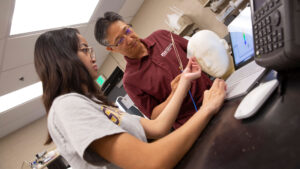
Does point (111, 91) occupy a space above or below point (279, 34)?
below

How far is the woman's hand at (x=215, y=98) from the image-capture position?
0.61 meters

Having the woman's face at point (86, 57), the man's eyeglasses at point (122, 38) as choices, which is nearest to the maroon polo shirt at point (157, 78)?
the man's eyeglasses at point (122, 38)

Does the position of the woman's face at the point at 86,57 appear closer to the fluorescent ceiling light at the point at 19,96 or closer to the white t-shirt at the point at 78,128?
the white t-shirt at the point at 78,128

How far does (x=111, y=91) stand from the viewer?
3.45 meters

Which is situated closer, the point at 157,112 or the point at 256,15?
the point at 256,15

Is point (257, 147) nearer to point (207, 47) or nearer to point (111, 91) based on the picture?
point (207, 47)

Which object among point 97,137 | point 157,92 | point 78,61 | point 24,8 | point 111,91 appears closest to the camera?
point 97,137

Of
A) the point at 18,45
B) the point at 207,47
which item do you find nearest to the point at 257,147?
the point at 207,47

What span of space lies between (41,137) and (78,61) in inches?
212

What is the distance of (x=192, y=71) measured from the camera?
841 mm

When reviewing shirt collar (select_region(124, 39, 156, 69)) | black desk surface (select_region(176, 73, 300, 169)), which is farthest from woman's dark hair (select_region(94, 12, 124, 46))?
black desk surface (select_region(176, 73, 300, 169))

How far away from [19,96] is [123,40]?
303 centimetres

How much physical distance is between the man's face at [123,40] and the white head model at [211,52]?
0.62 m

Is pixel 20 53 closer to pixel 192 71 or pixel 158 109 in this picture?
pixel 158 109
